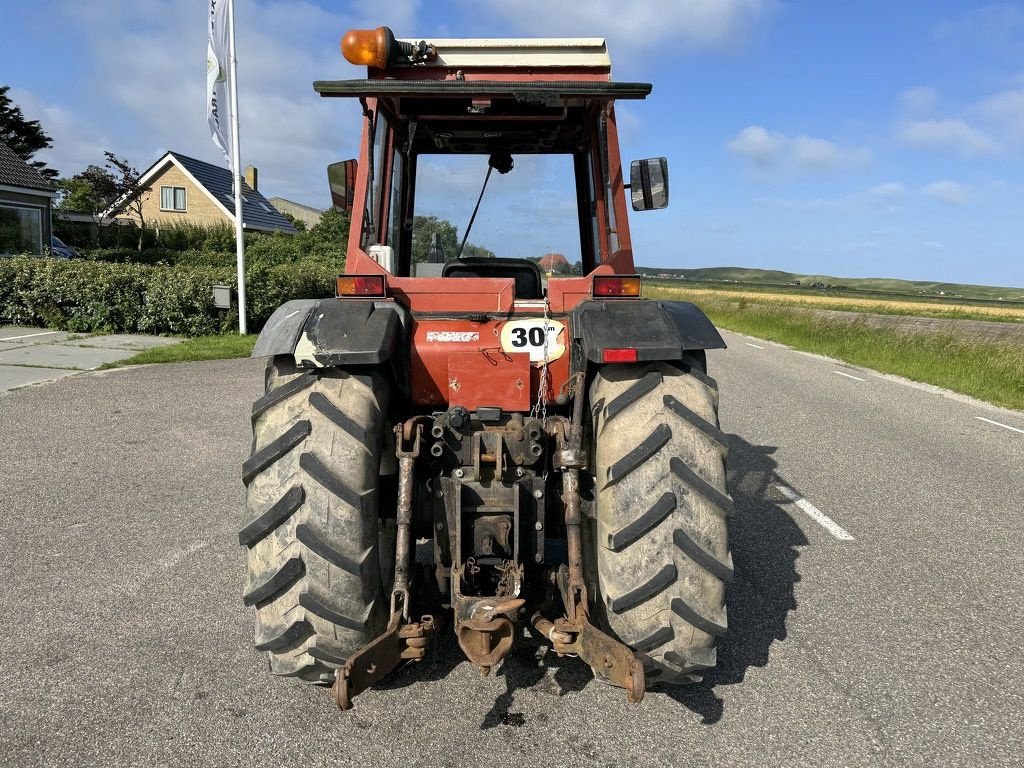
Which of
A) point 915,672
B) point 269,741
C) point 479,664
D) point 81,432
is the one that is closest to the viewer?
point 479,664

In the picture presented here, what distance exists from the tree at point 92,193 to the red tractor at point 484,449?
26490 millimetres

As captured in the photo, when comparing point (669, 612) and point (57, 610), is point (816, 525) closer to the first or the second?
point (669, 612)

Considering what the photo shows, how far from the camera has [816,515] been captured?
5.64 metres

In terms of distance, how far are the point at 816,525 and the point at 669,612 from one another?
3.22 meters

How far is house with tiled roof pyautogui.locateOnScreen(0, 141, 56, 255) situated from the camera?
73.0ft

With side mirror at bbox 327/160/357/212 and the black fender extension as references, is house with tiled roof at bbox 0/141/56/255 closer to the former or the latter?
side mirror at bbox 327/160/357/212

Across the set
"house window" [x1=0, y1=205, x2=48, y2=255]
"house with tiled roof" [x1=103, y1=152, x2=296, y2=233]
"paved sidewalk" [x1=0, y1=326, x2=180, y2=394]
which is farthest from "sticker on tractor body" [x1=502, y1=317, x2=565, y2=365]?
"house with tiled roof" [x1=103, y1=152, x2=296, y2=233]

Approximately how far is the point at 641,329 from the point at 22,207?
25959 millimetres

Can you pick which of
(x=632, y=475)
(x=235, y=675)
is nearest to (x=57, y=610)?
(x=235, y=675)

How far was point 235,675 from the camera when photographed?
323 centimetres

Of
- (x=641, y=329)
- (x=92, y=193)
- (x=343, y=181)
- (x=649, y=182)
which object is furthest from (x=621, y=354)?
(x=92, y=193)

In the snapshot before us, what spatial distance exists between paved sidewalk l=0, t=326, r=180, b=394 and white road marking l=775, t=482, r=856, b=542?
8879mm

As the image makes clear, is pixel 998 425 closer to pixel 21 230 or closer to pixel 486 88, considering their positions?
pixel 486 88


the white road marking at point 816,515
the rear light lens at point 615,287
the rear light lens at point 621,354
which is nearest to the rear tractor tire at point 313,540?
the rear light lens at point 621,354
